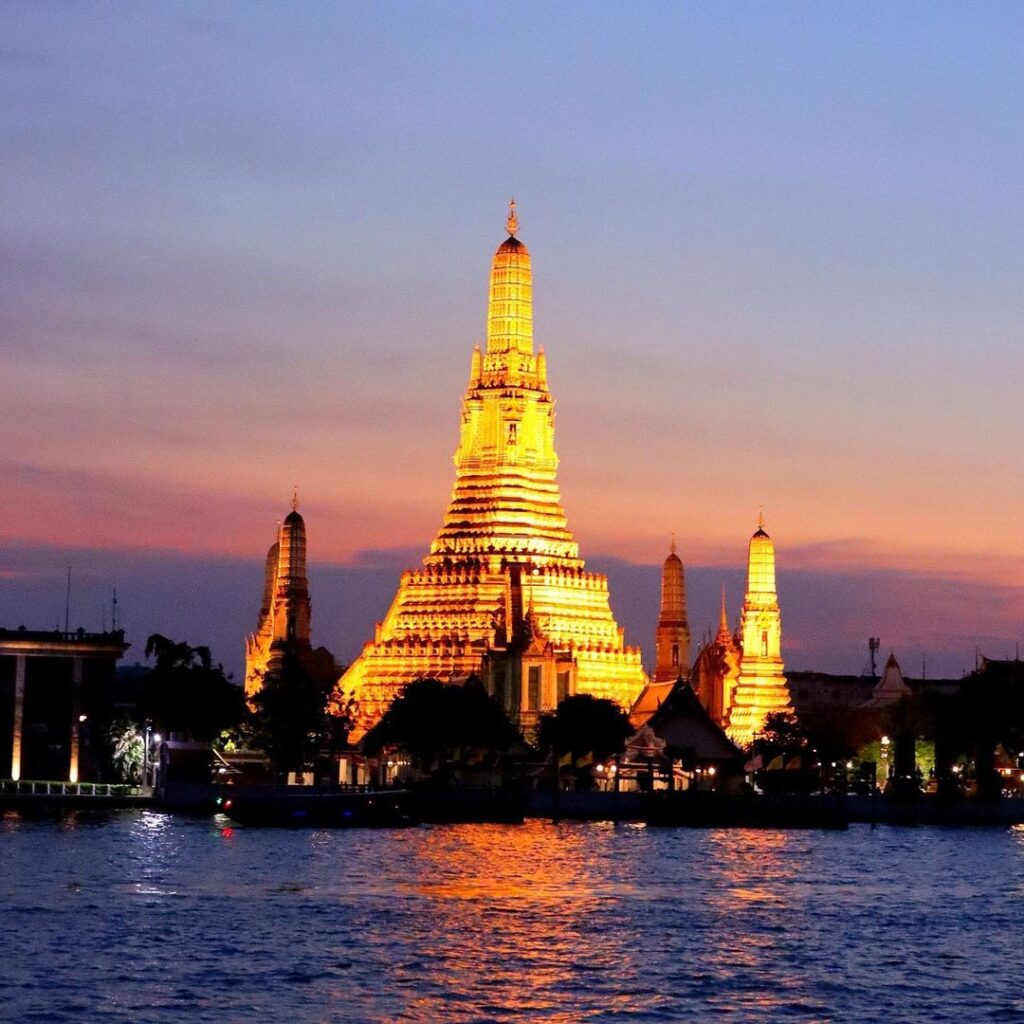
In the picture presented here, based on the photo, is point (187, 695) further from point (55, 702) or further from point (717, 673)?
point (717, 673)

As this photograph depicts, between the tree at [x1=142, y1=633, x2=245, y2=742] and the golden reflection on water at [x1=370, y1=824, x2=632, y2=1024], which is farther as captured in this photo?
the tree at [x1=142, y1=633, x2=245, y2=742]

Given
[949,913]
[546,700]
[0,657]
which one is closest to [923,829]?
[546,700]

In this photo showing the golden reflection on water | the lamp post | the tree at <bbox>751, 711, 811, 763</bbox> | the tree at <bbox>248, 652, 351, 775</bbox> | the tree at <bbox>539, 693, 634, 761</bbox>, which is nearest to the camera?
the golden reflection on water

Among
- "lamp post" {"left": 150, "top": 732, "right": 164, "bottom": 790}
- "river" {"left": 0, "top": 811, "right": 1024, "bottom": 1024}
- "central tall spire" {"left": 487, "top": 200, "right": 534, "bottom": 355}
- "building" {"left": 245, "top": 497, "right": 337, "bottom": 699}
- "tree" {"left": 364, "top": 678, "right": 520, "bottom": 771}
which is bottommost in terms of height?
"river" {"left": 0, "top": 811, "right": 1024, "bottom": 1024}

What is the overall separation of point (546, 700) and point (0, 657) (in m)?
31.7

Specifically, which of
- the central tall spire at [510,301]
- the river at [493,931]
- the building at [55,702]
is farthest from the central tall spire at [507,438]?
the river at [493,931]

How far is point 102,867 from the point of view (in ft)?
297

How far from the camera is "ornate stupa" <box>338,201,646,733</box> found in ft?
524

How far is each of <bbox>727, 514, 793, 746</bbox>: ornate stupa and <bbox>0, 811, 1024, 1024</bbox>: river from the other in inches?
2397

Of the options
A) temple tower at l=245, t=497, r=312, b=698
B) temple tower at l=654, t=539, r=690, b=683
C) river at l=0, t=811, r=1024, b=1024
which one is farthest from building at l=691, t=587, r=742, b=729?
river at l=0, t=811, r=1024, b=1024

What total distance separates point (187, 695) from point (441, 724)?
41.8ft

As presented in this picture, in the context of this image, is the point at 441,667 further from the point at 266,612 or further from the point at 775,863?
the point at 775,863

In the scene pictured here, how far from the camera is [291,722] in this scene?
146125mm

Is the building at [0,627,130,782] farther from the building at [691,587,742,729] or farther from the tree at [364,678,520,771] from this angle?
the building at [691,587,742,729]
